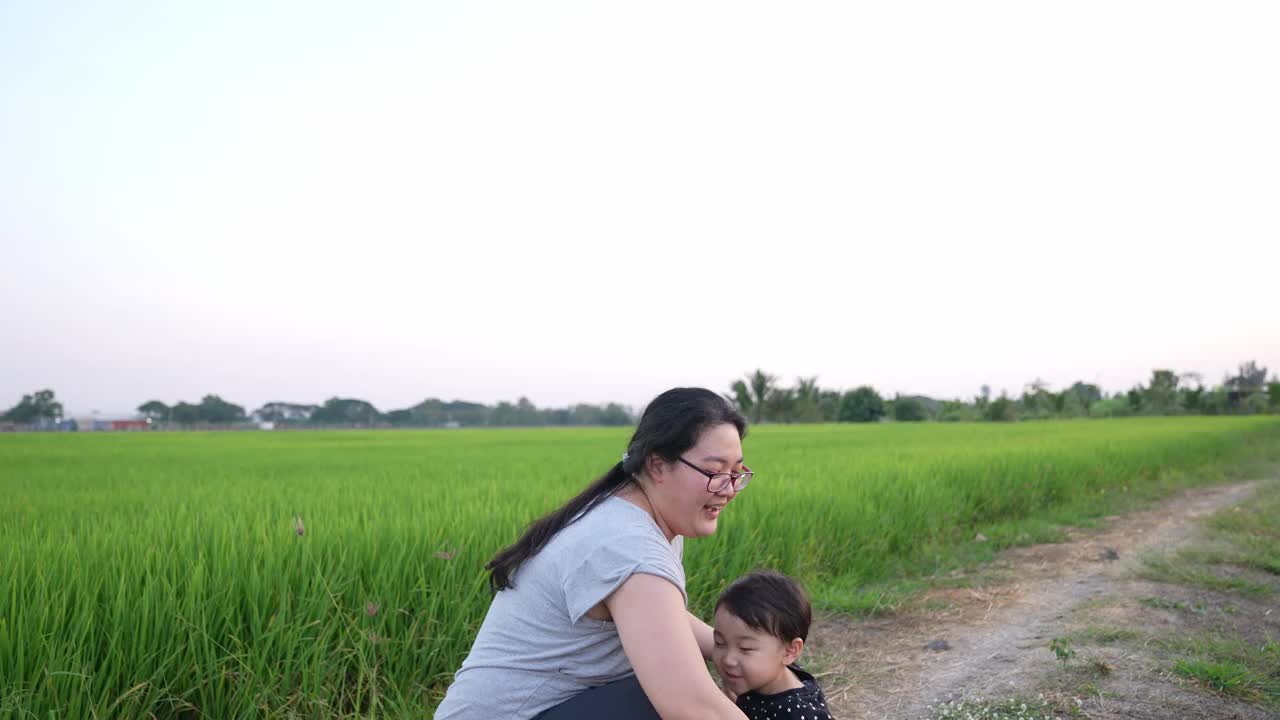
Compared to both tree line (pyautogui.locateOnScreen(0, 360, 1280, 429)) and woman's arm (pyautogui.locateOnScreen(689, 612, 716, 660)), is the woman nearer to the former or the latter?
woman's arm (pyautogui.locateOnScreen(689, 612, 716, 660))

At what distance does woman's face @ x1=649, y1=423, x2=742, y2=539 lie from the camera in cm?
169

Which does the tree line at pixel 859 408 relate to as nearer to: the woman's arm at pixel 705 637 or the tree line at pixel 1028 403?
the tree line at pixel 1028 403

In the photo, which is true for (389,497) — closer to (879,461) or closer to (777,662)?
(777,662)

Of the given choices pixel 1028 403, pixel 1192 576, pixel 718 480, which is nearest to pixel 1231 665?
pixel 1192 576

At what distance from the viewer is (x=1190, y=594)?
4.68 meters

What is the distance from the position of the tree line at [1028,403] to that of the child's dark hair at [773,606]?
3730 centimetres

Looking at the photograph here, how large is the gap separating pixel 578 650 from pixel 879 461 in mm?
7227

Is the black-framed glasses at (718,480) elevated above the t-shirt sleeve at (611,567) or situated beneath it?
elevated above

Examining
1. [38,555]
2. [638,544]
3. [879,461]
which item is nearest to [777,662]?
[638,544]

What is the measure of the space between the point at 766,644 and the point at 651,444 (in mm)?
708

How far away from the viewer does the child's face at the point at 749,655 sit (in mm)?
2064

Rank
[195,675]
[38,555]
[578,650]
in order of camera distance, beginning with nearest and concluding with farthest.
Answer: [578,650], [195,675], [38,555]

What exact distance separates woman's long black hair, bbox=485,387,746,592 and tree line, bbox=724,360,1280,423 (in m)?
37.7

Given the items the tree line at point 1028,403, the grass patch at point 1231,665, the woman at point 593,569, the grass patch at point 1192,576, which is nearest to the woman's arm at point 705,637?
the woman at point 593,569
